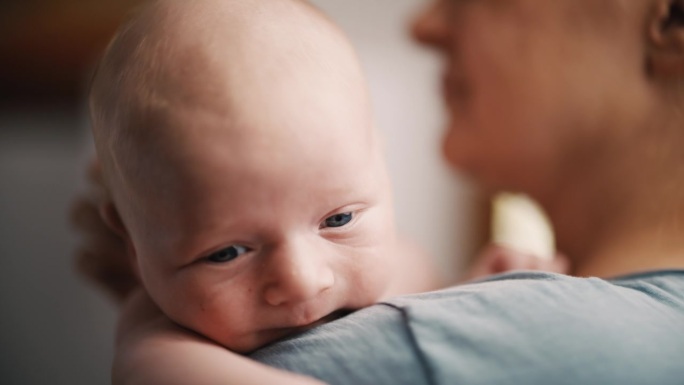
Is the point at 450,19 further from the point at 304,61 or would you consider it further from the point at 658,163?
the point at 304,61

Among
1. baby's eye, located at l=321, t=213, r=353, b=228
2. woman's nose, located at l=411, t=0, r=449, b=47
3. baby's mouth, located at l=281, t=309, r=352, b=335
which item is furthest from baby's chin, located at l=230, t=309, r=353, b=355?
woman's nose, located at l=411, t=0, r=449, b=47

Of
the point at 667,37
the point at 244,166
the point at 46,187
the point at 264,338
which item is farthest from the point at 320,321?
the point at 46,187

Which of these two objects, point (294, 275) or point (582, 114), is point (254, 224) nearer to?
point (294, 275)

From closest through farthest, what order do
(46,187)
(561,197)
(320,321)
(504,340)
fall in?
1. (504,340)
2. (320,321)
3. (561,197)
4. (46,187)

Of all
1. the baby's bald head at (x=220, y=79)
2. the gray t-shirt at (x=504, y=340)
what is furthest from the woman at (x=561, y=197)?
the baby's bald head at (x=220, y=79)

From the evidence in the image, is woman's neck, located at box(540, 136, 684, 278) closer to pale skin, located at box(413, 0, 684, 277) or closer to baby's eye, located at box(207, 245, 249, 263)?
pale skin, located at box(413, 0, 684, 277)

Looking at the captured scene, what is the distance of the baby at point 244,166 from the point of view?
2.21 ft

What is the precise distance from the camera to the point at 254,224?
68cm

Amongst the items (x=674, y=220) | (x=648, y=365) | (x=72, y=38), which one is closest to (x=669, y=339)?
(x=648, y=365)

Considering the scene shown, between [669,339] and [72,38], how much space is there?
5.54ft

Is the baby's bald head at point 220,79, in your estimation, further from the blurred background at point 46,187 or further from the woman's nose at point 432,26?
the blurred background at point 46,187

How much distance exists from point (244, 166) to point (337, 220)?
12 cm

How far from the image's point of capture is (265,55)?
0.70m

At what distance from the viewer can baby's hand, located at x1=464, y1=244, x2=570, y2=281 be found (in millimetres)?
1213
